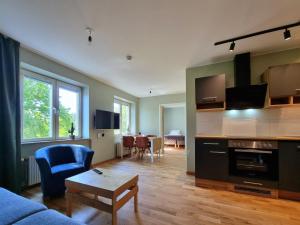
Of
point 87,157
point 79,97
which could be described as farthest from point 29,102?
point 87,157

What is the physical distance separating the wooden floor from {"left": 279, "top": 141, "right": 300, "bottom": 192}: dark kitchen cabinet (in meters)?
0.25

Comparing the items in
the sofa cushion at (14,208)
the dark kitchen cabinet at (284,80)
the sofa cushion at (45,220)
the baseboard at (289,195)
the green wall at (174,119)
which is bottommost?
the baseboard at (289,195)

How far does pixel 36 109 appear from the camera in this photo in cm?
320

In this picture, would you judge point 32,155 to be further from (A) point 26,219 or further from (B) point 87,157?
(A) point 26,219

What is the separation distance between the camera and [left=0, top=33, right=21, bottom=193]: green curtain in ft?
7.85

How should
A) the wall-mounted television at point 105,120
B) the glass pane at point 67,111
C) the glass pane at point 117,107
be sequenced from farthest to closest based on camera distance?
the glass pane at point 117,107 < the wall-mounted television at point 105,120 < the glass pane at point 67,111

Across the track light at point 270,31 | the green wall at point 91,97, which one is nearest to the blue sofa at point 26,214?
the green wall at point 91,97

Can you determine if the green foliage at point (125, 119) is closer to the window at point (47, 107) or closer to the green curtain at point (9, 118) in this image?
the window at point (47, 107)

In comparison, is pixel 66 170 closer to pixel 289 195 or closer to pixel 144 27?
pixel 144 27

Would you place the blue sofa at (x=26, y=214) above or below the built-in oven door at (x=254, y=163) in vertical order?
above

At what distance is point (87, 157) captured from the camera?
283cm

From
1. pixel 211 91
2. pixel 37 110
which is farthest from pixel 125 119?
pixel 211 91

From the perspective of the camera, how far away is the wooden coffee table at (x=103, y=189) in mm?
1675

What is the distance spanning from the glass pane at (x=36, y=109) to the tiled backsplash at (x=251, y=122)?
3433 millimetres
